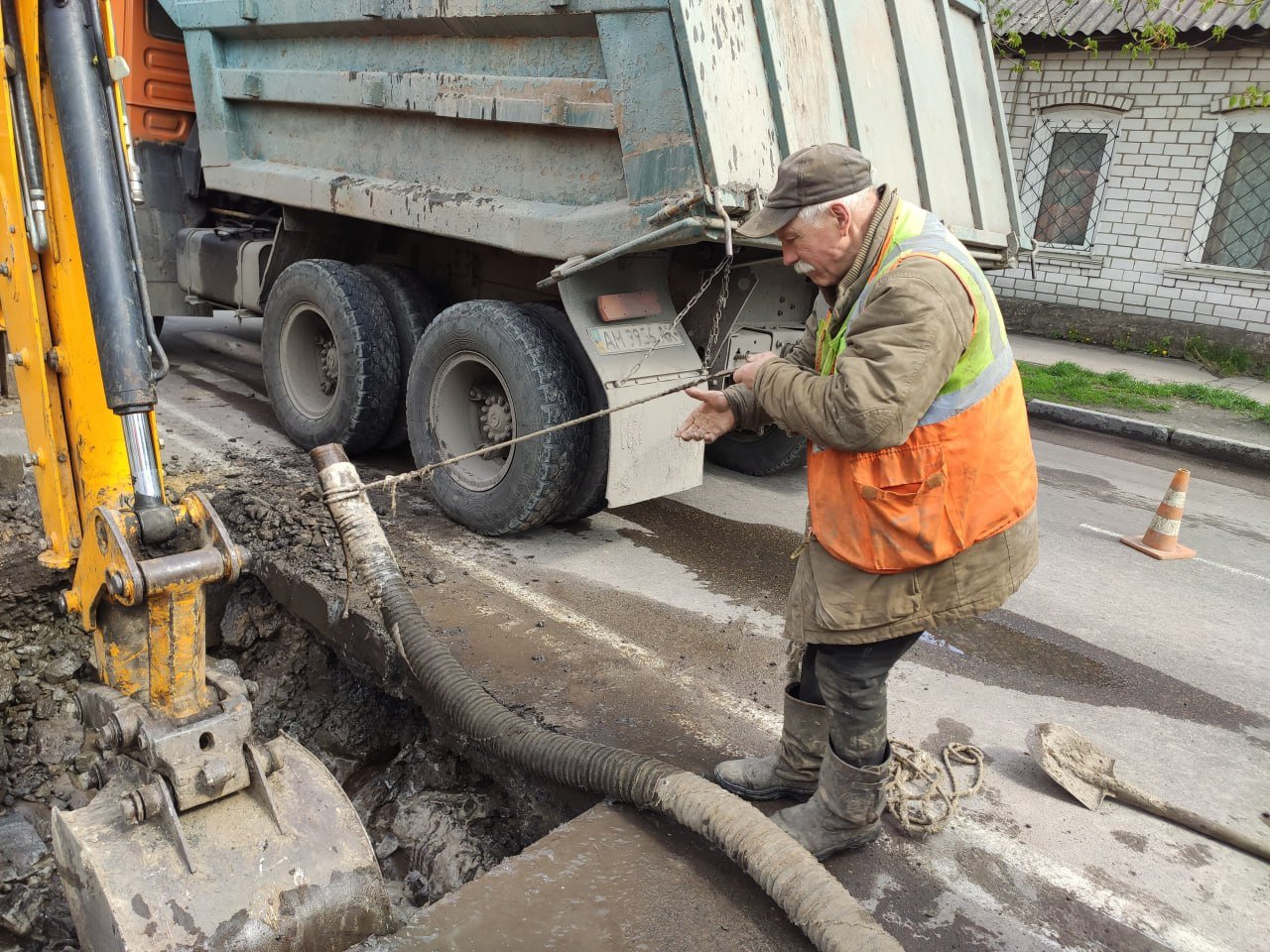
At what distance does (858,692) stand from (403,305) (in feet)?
12.6

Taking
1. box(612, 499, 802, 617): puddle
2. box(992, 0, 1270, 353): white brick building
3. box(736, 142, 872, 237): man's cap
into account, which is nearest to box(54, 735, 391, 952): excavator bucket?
box(736, 142, 872, 237): man's cap

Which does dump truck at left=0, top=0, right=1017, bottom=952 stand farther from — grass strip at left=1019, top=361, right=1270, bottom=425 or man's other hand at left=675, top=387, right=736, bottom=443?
grass strip at left=1019, top=361, right=1270, bottom=425

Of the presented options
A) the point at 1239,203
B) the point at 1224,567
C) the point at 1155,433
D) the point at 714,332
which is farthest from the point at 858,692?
the point at 1239,203

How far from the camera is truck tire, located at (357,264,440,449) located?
5395 mm

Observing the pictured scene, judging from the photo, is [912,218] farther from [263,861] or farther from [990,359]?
[263,861]

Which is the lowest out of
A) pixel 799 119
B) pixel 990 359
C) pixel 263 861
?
pixel 263 861

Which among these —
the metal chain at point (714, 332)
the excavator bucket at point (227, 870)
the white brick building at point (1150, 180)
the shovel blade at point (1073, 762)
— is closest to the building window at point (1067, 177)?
the white brick building at point (1150, 180)

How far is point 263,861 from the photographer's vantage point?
6.53ft

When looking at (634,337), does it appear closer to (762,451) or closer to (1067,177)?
(762,451)

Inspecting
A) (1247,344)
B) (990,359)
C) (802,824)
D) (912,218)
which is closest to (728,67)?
(912,218)

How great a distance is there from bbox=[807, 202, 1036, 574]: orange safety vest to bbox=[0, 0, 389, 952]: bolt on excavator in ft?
4.58

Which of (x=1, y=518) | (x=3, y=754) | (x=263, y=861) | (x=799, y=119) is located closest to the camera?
(x=263, y=861)

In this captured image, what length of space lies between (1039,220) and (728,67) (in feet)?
32.3

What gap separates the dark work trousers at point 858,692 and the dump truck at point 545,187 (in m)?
1.77
